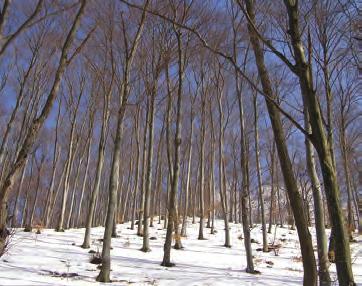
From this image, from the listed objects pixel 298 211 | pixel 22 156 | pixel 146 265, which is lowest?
pixel 146 265

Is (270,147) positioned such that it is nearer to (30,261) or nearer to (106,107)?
(106,107)

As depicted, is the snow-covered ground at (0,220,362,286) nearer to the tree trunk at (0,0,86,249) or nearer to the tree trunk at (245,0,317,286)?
the tree trunk at (0,0,86,249)

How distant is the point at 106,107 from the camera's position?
12523mm

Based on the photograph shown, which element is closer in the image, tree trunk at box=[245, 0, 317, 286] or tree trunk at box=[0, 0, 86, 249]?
tree trunk at box=[245, 0, 317, 286]

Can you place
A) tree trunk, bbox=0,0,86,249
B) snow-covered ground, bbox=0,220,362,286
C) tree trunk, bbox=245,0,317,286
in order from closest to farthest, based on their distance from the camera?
A: tree trunk, bbox=245,0,317,286 → tree trunk, bbox=0,0,86,249 → snow-covered ground, bbox=0,220,362,286

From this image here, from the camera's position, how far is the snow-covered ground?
7.18 m

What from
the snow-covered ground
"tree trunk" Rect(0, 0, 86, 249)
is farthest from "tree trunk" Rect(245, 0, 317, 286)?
the snow-covered ground

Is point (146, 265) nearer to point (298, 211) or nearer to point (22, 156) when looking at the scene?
point (22, 156)

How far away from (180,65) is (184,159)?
13.9 m

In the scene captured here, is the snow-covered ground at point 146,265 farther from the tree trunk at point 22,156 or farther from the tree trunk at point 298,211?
the tree trunk at point 298,211

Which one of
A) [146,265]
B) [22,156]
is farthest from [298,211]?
[146,265]

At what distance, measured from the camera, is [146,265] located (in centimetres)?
923

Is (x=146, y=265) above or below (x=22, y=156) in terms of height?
below

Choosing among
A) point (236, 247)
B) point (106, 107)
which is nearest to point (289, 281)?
point (236, 247)
